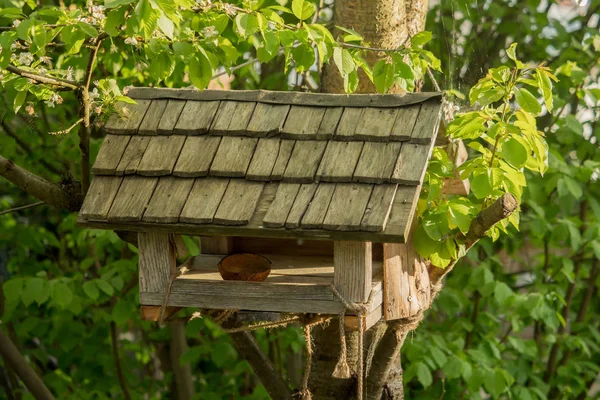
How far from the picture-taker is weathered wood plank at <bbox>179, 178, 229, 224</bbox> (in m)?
2.09

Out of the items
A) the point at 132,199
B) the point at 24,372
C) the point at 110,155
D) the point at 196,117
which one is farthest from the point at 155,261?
the point at 24,372

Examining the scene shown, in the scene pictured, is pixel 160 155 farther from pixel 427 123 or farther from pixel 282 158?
pixel 427 123

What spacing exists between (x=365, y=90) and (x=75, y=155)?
1643 millimetres

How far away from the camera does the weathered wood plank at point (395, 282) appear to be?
2334 millimetres

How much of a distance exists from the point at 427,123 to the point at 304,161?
0.34 m

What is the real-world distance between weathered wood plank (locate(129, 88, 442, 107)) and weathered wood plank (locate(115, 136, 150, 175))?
6.3 inches

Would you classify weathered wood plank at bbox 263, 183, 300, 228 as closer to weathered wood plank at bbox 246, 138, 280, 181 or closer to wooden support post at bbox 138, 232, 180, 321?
weathered wood plank at bbox 246, 138, 280, 181

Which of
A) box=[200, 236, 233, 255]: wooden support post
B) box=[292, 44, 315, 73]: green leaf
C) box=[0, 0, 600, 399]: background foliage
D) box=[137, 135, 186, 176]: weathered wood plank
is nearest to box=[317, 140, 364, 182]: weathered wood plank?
box=[292, 44, 315, 73]: green leaf

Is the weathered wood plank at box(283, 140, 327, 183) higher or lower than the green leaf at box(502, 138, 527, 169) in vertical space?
lower

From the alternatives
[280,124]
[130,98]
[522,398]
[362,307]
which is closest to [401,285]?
[362,307]

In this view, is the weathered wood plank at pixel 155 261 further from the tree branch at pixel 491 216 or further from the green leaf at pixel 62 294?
the green leaf at pixel 62 294

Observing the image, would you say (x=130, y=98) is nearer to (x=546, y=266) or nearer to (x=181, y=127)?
(x=181, y=127)

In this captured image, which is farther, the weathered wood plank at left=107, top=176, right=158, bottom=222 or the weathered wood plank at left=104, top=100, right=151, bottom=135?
the weathered wood plank at left=104, top=100, right=151, bottom=135

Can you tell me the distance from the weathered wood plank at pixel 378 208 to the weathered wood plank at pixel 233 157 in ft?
1.21
